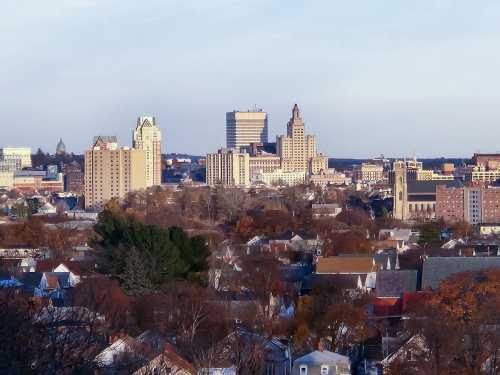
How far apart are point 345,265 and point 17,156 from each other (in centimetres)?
11714

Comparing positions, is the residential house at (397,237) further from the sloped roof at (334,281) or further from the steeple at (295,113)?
the steeple at (295,113)

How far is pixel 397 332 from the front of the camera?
2447 centimetres

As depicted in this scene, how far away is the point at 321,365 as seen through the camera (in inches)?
846

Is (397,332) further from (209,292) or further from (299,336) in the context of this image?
Result: (209,292)

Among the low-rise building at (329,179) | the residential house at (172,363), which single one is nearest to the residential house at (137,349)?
the residential house at (172,363)

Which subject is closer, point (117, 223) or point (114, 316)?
point (114, 316)

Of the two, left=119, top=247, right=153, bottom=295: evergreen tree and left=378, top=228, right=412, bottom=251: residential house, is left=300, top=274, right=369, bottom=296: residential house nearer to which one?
left=119, top=247, right=153, bottom=295: evergreen tree

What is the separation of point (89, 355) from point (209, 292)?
14.3 m

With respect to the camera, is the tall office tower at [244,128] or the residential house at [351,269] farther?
the tall office tower at [244,128]

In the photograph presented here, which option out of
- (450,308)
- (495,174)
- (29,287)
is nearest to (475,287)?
(450,308)

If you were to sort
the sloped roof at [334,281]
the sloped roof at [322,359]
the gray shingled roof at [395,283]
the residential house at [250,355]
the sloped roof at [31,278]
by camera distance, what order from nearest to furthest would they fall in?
1. the residential house at [250,355]
2. the sloped roof at [322,359]
3. the gray shingled roof at [395,283]
4. the sloped roof at [334,281]
5. the sloped roof at [31,278]

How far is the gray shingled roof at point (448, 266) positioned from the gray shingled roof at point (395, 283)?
1.09 feet

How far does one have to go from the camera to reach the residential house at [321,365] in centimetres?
2139

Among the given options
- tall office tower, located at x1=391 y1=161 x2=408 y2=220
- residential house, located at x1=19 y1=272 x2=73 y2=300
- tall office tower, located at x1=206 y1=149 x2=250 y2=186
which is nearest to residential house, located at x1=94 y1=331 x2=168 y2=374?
residential house, located at x1=19 y1=272 x2=73 y2=300
